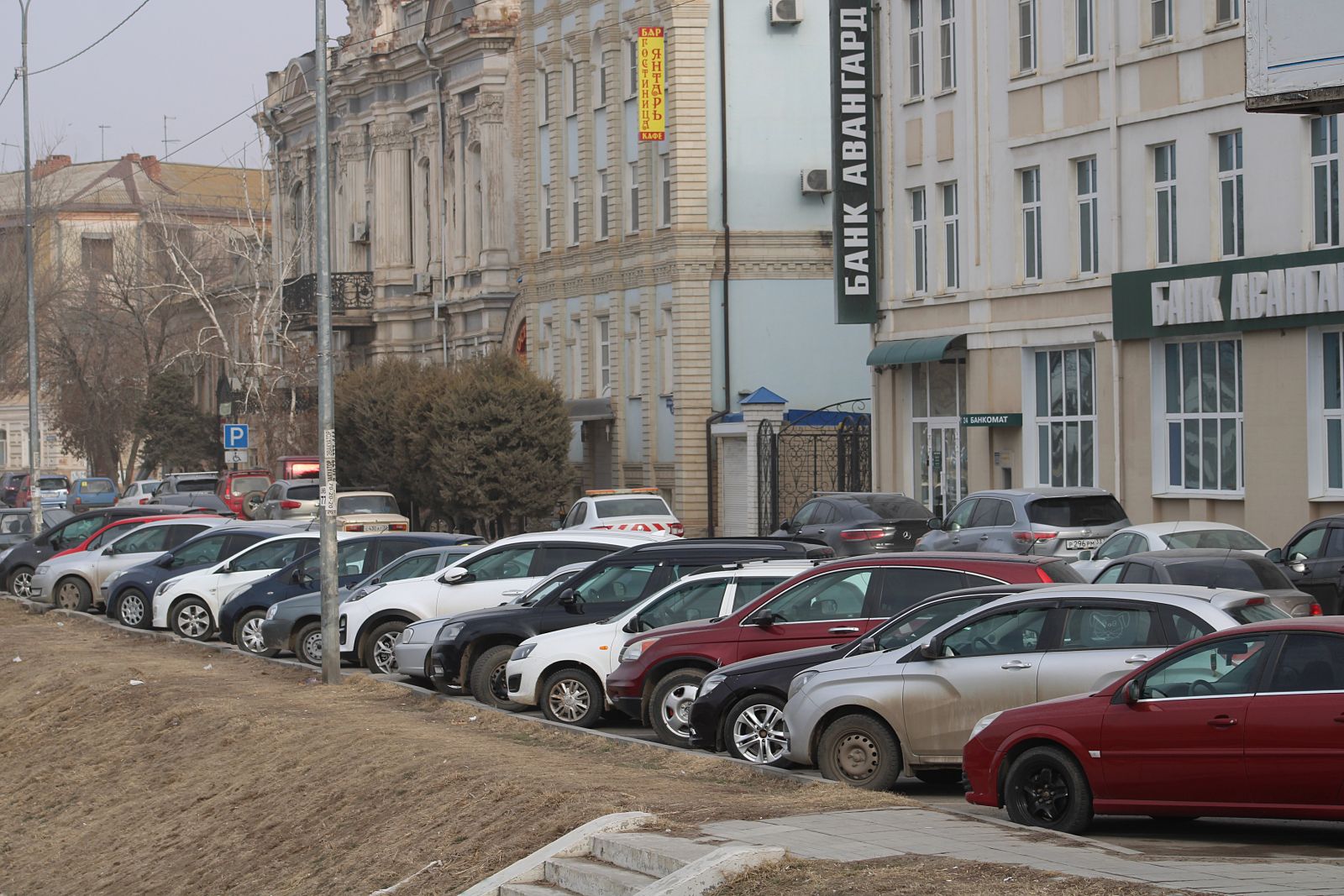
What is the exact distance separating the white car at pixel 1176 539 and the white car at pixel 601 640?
16.9ft

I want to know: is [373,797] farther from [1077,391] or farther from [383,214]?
[383,214]

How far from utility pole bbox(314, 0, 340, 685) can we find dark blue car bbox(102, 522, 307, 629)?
759 centimetres

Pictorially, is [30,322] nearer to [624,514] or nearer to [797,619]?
[624,514]

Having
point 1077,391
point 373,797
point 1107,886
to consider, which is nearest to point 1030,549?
point 1077,391

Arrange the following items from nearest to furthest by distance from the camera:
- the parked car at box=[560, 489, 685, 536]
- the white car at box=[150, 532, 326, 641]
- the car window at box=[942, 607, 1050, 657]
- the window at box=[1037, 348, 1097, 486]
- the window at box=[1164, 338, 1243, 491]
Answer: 1. the car window at box=[942, 607, 1050, 657]
2. the white car at box=[150, 532, 326, 641]
3. the window at box=[1164, 338, 1243, 491]
4. the window at box=[1037, 348, 1097, 486]
5. the parked car at box=[560, 489, 685, 536]

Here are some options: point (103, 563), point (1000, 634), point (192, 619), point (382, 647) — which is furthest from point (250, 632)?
point (1000, 634)

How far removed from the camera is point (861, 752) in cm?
1328

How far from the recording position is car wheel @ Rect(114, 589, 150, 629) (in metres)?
28.4

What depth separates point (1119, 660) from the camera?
12.3 metres

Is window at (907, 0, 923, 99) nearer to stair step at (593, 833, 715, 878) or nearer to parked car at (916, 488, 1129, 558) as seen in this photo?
parked car at (916, 488, 1129, 558)

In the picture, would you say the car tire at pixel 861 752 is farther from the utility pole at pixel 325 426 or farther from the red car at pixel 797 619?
the utility pole at pixel 325 426

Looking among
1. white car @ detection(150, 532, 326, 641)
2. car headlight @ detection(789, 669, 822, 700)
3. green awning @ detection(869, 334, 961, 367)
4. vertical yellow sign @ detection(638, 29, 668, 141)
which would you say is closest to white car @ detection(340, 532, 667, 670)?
white car @ detection(150, 532, 326, 641)

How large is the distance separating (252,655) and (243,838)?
30.8 ft

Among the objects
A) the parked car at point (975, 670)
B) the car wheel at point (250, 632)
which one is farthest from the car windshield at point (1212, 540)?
the car wheel at point (250, 632)
